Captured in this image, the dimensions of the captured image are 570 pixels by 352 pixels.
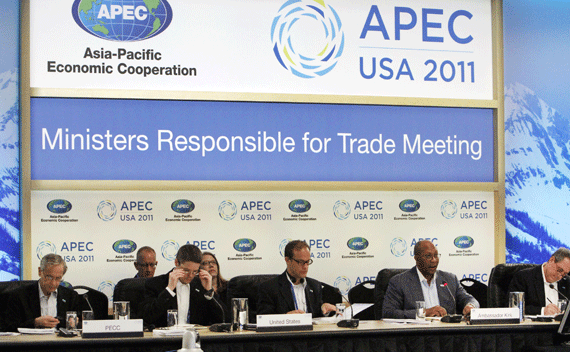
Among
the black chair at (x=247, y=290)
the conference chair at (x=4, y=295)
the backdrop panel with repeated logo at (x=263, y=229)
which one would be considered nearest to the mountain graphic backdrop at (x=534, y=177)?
the backdrop panel with repeated logo at (x=263, y=229)

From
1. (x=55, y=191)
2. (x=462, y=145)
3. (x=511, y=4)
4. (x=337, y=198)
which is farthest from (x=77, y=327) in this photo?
(x=511, y=4)

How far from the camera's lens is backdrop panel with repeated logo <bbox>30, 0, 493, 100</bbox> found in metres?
5.41

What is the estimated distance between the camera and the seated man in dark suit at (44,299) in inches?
169

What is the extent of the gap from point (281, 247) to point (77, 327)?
214 cm

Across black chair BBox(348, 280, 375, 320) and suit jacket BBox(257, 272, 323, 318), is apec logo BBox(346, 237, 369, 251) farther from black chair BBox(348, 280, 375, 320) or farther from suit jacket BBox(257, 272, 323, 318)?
suit jacket BBox(257, 272, 323, 318)

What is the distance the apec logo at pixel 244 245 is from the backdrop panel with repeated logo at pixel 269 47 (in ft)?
4.21

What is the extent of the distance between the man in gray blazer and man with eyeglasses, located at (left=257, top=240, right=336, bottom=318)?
477 millimetres

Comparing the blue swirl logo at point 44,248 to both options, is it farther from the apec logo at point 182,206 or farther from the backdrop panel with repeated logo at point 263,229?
the apec logo at point 182,206

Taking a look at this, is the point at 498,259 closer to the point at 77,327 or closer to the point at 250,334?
the point at 250,334

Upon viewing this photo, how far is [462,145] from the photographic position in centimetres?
604

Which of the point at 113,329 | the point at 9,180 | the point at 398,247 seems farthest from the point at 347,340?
the point at 9,180

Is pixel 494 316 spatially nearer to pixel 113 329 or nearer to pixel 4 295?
pixel 113 329

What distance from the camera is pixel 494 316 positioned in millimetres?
3896

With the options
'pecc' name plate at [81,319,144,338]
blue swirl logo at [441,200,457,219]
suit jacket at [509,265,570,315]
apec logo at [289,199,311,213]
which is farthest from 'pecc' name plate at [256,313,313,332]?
blue swirl logo at [441,200,457,219]
